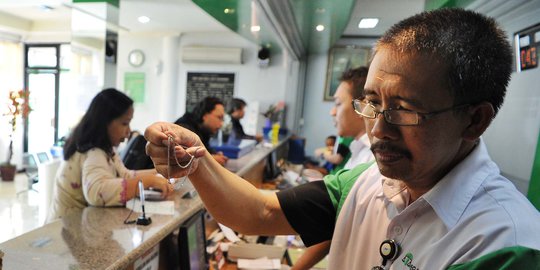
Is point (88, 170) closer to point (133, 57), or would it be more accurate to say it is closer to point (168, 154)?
point (168, 154)

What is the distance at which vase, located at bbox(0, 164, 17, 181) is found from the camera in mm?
1796

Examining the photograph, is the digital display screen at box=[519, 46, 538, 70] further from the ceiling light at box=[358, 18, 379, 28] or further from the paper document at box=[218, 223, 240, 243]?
the ceiling light at box=[358, 18, 379, 28]

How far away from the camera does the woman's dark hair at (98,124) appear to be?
137cm

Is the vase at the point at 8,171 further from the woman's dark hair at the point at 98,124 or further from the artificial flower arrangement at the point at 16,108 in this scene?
the woman's dark hair at the point at 98,124

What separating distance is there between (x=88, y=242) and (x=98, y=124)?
0.68 m

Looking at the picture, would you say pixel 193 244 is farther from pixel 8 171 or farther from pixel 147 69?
pixel 147 69

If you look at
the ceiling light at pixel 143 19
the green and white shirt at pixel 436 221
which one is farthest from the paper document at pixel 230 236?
the ceiling light at pixel 143 19

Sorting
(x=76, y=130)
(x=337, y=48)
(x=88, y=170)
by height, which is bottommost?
(x=88, y=170)

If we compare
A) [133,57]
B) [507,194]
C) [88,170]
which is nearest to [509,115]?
[507,194]

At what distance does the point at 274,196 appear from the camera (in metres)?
0.96

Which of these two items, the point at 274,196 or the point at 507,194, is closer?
the point at 507,194

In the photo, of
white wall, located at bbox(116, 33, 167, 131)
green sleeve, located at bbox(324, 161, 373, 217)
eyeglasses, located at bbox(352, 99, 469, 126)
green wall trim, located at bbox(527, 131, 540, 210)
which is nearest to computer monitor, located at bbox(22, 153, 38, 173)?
green sleeve, located at bbox(324, 161, 373, 217)

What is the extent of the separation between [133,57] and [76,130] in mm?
4736

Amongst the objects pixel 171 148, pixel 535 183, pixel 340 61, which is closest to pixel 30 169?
pixel 171 148
